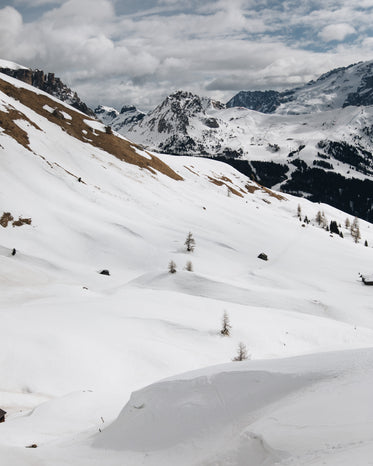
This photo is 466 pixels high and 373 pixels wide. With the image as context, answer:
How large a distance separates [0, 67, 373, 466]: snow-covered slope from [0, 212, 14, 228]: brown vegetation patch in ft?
0.46

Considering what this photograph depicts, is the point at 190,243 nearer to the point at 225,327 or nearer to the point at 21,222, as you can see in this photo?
the point at 225,327

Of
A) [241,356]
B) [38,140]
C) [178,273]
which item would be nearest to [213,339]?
[241,356]

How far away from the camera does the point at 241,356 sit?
→ 26.1m

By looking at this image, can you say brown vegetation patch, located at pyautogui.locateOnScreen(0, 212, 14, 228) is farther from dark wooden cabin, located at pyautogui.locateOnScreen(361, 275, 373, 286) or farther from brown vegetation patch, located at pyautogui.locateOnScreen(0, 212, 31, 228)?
dark wooden cabin, located at pyautogui.locateOnScreen(361, 275, 373, 286)

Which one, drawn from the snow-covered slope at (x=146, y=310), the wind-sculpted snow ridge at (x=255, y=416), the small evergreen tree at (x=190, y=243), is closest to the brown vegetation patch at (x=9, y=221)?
the snow-covered slope at (x=146, y=310)

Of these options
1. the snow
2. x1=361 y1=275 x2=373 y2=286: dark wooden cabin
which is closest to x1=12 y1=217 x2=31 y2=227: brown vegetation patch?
x1=361 y1=275 x2=373 y2=286: dark wooden cabin

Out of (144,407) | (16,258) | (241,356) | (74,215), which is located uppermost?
(74,215)

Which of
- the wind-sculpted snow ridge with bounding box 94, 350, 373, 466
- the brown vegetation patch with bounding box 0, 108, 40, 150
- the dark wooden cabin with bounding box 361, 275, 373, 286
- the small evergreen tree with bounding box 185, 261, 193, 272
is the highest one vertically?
the brown vegetation patch with bounding box 0, 108, 40, 150

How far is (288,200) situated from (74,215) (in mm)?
133544

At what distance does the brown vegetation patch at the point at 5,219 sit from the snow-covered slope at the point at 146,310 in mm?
141

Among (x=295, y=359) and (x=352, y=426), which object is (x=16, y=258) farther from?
(x=352, y=426)

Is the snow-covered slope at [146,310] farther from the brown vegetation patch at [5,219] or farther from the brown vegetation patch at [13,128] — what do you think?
the brown vegetation patch at [13,128]

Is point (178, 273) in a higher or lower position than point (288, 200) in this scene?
lower

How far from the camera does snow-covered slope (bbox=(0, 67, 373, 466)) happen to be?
10219 mm
